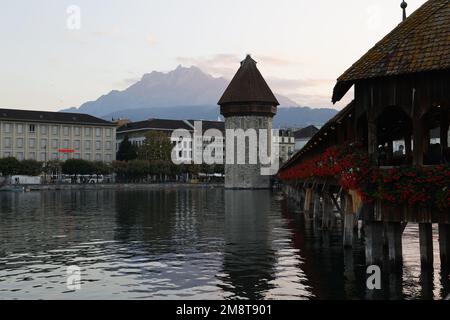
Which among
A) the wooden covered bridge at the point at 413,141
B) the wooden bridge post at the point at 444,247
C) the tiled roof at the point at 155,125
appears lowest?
the wooden bridge post at the point at 444,247

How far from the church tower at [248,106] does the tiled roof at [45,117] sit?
138ft

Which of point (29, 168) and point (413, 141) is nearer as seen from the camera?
point (413, 141)

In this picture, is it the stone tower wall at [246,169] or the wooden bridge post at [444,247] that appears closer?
the wooden bridge post at [444,247]

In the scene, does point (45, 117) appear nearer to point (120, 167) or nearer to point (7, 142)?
point (7, 142)

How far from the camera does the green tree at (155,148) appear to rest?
420 feet

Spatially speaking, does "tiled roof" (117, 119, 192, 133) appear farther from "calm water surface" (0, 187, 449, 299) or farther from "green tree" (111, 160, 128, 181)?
"calm water surface" (0, 187, 449, 299)

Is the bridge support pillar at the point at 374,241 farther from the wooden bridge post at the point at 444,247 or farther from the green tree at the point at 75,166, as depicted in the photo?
the green tree at the point at 75,166

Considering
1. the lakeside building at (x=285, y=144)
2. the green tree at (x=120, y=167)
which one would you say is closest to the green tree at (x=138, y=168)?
the green tree at (x=120, y=167)

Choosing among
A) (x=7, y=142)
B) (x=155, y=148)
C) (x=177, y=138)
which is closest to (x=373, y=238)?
(x=155, y=148)

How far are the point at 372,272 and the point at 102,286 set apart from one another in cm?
676

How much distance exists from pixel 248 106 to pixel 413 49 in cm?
8523

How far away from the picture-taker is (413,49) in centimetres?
1485

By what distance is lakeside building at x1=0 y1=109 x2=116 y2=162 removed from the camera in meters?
122
